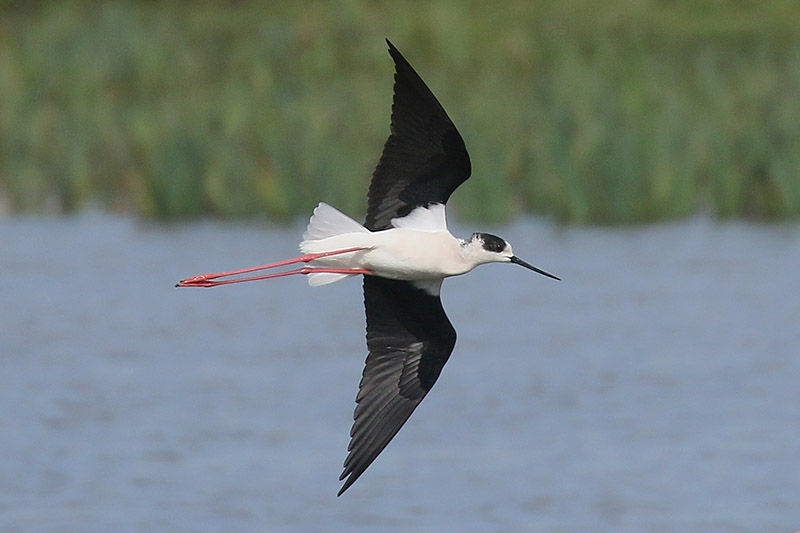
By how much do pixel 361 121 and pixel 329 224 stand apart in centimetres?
667

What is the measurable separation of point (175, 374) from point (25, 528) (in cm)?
230

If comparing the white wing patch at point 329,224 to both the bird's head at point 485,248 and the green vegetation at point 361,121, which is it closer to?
the bird's head at point 485,248

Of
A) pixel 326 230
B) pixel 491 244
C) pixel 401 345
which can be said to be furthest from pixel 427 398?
pixel 491 244

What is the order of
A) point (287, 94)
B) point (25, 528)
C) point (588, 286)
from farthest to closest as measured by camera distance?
point (287, 94) → point (588, 286) → point (25, 528)

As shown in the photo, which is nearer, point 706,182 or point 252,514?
point 252,514

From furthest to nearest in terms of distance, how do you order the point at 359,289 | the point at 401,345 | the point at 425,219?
the point at 359,289 → the point at 401,345 → the point at 425,219

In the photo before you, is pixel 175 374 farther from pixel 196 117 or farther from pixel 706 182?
pixel 706 182

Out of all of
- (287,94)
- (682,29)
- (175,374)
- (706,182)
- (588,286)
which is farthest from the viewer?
(682,29)

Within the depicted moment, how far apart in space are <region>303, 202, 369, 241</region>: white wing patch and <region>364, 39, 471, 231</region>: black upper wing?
0.19 m

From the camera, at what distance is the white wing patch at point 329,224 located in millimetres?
5406

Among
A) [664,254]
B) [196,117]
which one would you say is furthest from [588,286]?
[196,117]

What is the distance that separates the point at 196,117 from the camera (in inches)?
479

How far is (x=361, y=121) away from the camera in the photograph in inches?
474

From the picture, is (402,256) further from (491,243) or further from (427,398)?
(427,398)
